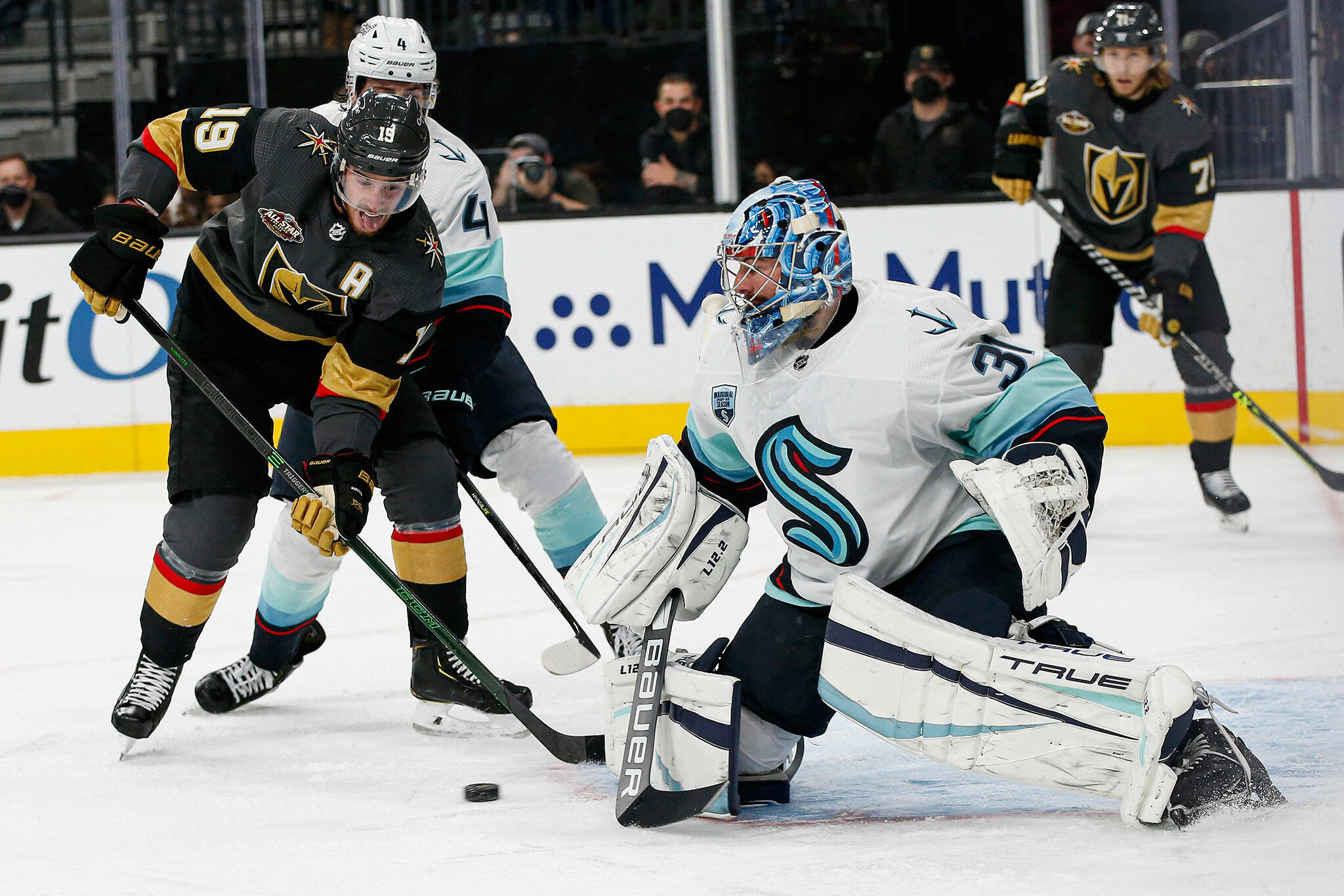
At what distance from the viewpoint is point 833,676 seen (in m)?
2.02

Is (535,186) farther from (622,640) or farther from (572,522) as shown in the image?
(622,640)

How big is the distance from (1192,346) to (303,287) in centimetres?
271

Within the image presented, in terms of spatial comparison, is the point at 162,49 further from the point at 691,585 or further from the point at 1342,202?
the point at 691,585

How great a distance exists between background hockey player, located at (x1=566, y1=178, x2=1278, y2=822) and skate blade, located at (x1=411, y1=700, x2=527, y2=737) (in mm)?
505

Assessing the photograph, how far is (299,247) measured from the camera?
248 cm

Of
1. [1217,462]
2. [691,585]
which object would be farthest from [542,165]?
[691,585]

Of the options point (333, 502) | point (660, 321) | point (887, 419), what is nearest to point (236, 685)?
point (333, 502)

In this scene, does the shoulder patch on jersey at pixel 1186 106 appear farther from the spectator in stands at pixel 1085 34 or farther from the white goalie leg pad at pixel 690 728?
the white goalie leg pad at pixel 690 728

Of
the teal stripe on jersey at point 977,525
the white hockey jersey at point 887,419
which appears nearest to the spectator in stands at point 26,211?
the white hockey jersey at point 887,419

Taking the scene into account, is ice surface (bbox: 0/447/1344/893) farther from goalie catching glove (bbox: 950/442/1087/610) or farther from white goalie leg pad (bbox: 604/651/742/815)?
goalie catching glove (bbox: 950/442/1087/610)

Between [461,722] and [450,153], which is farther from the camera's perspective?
[450,153]

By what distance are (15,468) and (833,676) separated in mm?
4761

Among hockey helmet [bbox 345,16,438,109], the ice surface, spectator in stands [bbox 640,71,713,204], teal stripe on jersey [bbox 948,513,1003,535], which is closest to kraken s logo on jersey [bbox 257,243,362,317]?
hockey helmet [bbox 345,16,438,109]

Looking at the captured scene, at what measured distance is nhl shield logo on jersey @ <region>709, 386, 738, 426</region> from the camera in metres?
2.14
